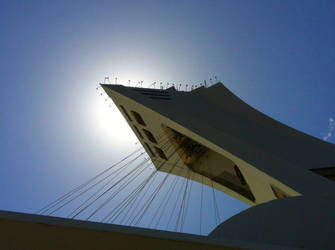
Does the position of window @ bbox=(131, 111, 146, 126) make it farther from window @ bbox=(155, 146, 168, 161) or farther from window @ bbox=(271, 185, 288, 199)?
window @ bbox=(271, 185, 288, 199)

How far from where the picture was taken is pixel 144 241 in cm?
202

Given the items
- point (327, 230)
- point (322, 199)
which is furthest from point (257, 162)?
point (327, 230)

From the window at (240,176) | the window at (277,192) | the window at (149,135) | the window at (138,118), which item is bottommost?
the window at (240,176)

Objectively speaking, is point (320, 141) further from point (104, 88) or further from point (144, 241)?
point (144, 241)

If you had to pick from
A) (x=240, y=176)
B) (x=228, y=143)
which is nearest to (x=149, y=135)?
(x=240, y=176)

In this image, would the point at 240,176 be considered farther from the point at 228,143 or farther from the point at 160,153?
the point at 160,153

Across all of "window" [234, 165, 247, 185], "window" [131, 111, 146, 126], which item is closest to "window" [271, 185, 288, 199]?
"window" [234, 165, 247, 185]

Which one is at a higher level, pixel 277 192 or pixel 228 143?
pixel 228 143

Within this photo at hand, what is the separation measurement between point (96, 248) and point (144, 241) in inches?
14.8

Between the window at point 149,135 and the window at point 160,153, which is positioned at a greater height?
the window at point 149,135

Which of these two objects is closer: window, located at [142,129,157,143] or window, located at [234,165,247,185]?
window, located at [234,165,247,185]

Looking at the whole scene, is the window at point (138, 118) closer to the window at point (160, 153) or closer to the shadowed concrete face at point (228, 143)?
the shadowed concrete face at point (228, 143)


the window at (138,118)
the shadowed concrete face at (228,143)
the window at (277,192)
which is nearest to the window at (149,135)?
the shadowed concrete face at (228,143)

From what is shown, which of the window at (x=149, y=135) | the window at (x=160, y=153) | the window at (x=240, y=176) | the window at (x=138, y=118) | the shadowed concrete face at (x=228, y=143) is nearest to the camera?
the shadowed concrete face at (x=228, y=143)
